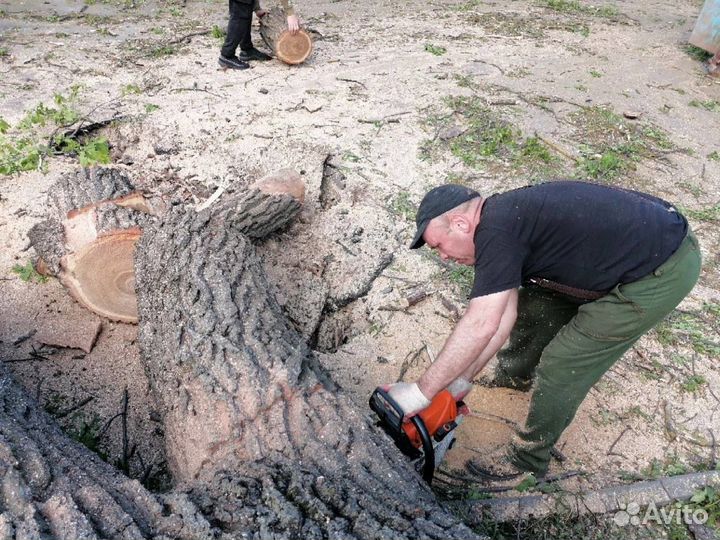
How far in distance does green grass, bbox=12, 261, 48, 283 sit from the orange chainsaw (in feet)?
9.19

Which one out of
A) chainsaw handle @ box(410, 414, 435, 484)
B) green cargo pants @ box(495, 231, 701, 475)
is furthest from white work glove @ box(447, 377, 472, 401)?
green cargo pants @ box(495, 231, 701, 475)

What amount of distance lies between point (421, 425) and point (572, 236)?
40.3 inches

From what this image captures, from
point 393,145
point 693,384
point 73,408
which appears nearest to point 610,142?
point 393,145

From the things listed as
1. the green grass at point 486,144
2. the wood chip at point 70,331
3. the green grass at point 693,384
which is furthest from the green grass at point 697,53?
the wood chip at point 70,331

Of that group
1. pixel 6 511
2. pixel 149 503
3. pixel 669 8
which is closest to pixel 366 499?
pixel 149 503

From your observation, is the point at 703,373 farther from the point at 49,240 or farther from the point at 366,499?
the point at 49,240

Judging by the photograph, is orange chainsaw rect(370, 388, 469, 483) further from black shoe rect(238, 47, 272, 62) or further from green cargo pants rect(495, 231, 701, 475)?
black shoe rect(238, 47, 272, 62)

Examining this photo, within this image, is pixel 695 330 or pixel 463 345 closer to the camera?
pixel 463 345

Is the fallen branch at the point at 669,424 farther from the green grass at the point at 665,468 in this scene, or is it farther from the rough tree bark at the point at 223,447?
the rough tree bark at the point at 223,447

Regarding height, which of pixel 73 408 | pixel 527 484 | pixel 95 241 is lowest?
pixel 73 408

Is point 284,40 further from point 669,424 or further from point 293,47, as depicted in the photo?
point 669,424

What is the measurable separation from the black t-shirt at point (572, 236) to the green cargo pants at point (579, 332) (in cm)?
9

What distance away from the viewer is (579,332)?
2598 millimetres

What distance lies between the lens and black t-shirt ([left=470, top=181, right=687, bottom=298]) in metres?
2.28
